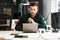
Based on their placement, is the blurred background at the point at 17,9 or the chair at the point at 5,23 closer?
the chair at the point at 5,23

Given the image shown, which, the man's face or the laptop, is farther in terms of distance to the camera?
the man's face

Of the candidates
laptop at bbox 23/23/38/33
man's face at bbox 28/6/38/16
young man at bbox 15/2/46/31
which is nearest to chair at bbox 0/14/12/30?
young man at bbox 15/2/46/31

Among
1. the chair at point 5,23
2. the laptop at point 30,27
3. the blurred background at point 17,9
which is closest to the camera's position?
the laptop at point 30,27

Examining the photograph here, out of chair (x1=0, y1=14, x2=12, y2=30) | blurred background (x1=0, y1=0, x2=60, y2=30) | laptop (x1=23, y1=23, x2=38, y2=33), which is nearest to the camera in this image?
laptop (x1=23, y1=23, x2=38, y2=33)

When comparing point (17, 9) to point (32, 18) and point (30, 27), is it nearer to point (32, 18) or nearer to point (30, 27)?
point (32, 18)

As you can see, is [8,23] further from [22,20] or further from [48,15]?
[48,15]

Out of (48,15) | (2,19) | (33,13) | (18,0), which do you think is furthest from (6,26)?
(48,15)

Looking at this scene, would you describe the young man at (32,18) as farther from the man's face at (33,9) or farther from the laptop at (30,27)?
the laptop at (30,27)

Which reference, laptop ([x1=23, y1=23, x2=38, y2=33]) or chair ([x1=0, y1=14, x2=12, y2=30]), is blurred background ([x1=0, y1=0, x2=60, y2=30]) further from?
laptop ([x1=23, y1=23, x2=38, y2=33])

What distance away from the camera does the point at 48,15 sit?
172 inches

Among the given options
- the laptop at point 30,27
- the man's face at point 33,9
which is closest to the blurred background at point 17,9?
the man's face at point 33,9

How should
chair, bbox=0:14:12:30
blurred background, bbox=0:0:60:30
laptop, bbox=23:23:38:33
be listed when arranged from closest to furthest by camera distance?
laptop, bbox=23:23:38:33 → chair, bbox=0:14:12:30 → blurred background, bbox=0:0:60:30

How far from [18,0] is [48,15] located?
3.27 feet

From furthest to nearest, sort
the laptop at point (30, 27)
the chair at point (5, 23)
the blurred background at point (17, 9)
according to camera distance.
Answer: the blurred background at point (17, 9) < the chair at point (5, 23) < the laptop at point (30, 27)
